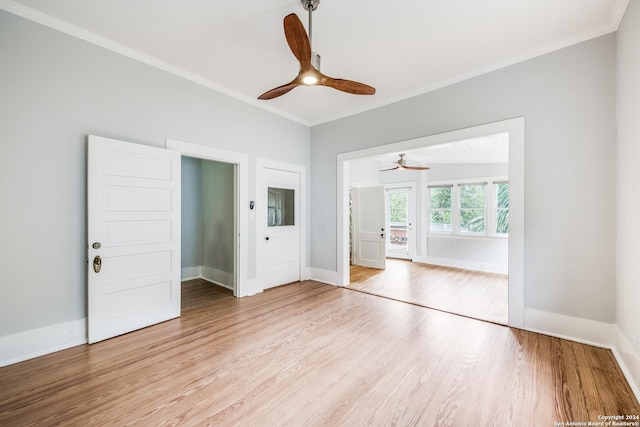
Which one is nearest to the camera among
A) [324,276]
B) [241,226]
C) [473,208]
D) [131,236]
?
[131,236]

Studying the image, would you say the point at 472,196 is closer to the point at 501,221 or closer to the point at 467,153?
the point at 501,221

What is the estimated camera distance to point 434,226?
22.9 feet

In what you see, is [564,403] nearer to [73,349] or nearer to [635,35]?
[635,35]

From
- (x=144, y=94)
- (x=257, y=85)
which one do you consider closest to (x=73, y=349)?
(x=144, y=94)

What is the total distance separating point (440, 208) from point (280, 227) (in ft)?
15.0

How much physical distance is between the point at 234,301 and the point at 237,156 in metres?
2.16

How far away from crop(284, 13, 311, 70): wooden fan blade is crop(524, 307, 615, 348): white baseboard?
11.3ft

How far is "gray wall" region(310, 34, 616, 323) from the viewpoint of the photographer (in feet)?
8.14

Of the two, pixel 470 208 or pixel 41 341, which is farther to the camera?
pixel 470 208

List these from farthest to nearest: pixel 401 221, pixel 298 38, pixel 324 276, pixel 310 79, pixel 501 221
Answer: pixel 401 221, pixel 501 221, pixel 324 276, pixel 310 79, pixel 298 38

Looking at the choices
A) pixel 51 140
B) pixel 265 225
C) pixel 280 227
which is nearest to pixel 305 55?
pixel 51 140

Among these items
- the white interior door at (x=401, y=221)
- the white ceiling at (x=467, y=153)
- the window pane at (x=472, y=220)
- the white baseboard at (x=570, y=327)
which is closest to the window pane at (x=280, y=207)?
the white ceiling at (x=467, y=153)

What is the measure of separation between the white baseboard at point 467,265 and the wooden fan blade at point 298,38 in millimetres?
5553

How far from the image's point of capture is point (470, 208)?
21.0 feet
